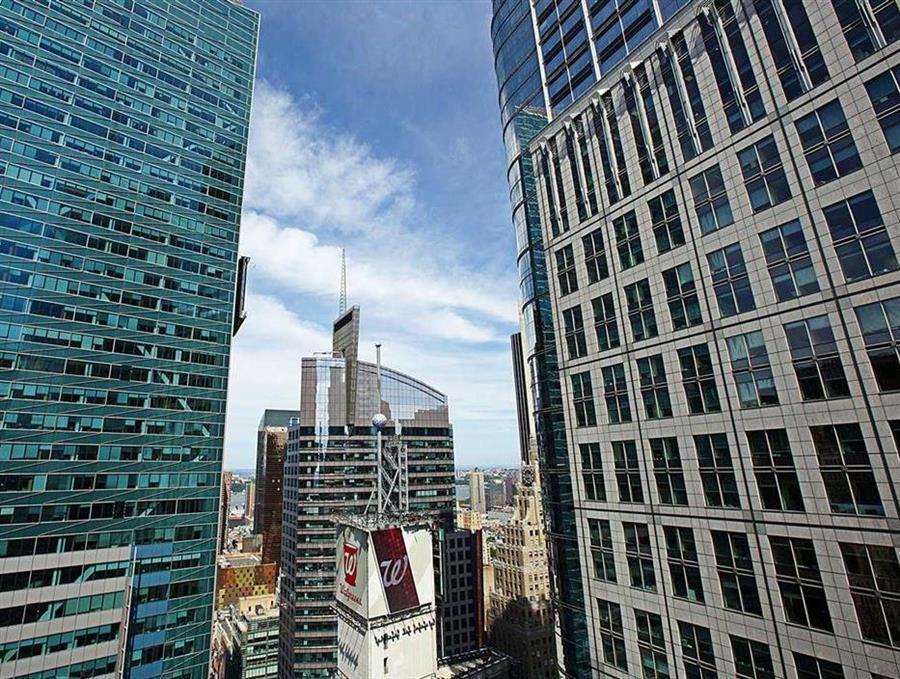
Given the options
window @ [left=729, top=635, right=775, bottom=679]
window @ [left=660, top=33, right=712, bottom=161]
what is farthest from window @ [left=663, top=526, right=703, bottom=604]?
window @ [left=660, top=33, right=712, bottom=161]

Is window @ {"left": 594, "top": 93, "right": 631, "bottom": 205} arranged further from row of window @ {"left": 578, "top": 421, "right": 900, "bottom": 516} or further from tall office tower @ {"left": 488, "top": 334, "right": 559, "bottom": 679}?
tall office tower @ {"left": 488, "top": 334, "right": 559, "bottom": 679}

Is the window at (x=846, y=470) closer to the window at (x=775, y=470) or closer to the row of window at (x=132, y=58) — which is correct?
the window at (x=775, y=470)

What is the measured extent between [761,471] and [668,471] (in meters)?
6.71

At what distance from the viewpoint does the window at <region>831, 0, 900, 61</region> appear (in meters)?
26.2

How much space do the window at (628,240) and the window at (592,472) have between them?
1639 cm

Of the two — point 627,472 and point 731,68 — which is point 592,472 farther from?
point 731,68

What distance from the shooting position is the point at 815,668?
26188 mm

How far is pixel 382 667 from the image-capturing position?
153ft

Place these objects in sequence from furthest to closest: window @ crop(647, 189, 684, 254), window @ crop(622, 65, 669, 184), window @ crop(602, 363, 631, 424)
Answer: window @ crop(602, 363, 631, 424) < window @ crop(622, 65, 669, 184) < window @ crop(647, 189, 684, 254)

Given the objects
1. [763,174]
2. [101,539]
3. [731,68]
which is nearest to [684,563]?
[763,174]

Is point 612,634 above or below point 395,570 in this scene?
below

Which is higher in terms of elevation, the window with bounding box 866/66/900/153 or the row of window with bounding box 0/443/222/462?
the window with bounding box 866/66/900/153

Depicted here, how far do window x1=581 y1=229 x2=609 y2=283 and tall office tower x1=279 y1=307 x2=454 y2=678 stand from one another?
245 feet

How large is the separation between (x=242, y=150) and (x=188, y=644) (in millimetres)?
87160
